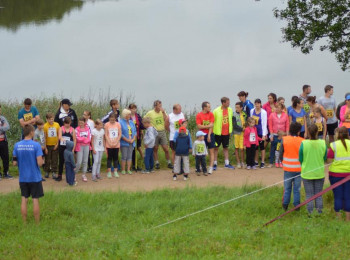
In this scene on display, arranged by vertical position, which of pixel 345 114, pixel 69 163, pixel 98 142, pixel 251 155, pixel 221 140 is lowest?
pixel 251 155

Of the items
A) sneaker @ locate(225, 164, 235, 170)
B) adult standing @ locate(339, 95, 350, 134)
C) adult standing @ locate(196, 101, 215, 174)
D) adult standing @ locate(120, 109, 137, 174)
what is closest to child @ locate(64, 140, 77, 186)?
adult standing @ locate(120, 109, 137, 174)

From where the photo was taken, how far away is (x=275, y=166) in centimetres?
1580

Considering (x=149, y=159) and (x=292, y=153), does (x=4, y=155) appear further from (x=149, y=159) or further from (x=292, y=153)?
(x=292, y=153)

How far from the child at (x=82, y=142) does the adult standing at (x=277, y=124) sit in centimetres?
461

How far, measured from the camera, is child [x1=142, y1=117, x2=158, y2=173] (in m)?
15.0

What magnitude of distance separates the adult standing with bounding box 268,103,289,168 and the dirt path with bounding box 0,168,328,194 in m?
0.73

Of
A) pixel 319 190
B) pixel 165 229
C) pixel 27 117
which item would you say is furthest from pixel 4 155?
pixel 319 190

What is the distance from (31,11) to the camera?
39.5 meters

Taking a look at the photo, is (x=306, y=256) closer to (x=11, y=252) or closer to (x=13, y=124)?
(x=11, y=252)

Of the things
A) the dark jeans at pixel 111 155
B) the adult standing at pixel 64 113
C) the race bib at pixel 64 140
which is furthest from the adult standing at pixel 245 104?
the race bib at pixel 64 140

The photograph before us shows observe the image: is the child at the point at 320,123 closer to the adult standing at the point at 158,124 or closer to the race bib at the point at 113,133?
the adult standing at the point at 158,124

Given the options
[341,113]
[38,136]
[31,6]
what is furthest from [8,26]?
[341,113]

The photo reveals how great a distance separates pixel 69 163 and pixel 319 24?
1034 cm

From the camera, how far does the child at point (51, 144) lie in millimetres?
14320
